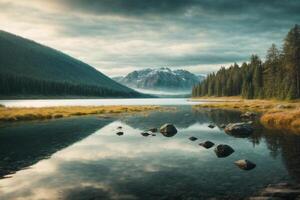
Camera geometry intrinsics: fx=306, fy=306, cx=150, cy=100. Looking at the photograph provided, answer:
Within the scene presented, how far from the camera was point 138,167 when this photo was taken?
22.5 metres

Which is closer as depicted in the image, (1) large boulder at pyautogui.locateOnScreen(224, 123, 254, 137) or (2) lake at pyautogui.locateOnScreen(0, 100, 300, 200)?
(2) lake at pyautogui.locateOnScreen(0, 100, 300, 200)

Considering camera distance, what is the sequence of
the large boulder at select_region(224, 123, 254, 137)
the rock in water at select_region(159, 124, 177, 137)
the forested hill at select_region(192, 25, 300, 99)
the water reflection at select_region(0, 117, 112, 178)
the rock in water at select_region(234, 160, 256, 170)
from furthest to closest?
1. the forested hill at select_region(192, 25, 300, 99)
2. the rock in water at select_region(159, 124, 177, 137)
3. the large boulder at select_region(224, 123, 254, 137)
4. the water reflection at select_region(0, 117, 112, 178)
5. the rock in water at select_region(234, 160, 256, 170)

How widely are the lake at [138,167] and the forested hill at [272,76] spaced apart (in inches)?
2596

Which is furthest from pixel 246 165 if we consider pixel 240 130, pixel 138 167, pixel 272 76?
pixel 272 76

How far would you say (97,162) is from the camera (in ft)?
80.1

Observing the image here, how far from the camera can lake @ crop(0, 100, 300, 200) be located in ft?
55.4

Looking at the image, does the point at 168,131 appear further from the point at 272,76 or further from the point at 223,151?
the point at 272,76

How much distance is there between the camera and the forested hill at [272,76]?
94125 mm

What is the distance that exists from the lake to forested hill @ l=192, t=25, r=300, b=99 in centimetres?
6594

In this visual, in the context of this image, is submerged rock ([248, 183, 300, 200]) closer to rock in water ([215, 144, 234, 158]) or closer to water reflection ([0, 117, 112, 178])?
rock in water ([215, 144, 234, 158])

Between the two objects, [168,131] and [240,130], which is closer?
[240,130]

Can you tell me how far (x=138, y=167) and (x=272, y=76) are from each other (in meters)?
105

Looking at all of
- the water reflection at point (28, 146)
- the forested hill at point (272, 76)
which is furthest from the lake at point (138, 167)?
the forested hill at point (272, 76)

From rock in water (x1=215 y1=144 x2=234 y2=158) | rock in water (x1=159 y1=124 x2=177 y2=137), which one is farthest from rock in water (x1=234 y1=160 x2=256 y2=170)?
rock in water (x1=159 y1=124 x2=177 y2=137)
